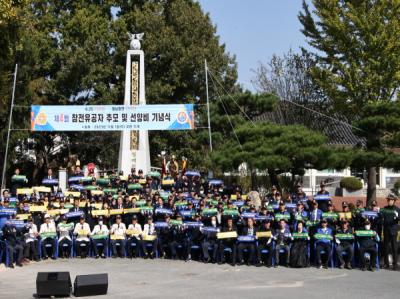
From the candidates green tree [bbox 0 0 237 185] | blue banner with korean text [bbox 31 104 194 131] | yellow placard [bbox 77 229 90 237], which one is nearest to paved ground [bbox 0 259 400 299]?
yellow placard [bbox 77 229 90 237]

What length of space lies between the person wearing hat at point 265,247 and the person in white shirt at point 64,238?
5155 mm

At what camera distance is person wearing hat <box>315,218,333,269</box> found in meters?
17.2

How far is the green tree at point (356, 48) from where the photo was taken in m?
29.3

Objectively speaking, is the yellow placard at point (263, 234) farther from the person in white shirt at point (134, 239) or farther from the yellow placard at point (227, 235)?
the person in white shirt at point (134, 239)

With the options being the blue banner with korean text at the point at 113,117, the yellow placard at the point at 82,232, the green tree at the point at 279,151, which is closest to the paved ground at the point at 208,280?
the yellow placard at the point at 82,232

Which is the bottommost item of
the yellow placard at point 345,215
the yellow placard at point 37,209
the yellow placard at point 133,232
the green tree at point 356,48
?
the yellow placard at point 133,232

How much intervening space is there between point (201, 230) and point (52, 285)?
249 inches

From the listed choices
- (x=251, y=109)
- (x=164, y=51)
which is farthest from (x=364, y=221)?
(x=164, y=51)

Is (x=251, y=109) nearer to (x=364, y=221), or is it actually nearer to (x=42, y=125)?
(x=42, y=125)

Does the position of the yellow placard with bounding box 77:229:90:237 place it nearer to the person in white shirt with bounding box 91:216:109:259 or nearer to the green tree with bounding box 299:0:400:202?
the person in white shirt with bounding box 91:216:109:259

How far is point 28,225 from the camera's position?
1828 cm

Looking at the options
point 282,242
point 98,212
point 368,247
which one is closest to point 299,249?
point 282,242

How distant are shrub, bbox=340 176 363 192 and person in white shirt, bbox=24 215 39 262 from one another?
2255 centimetres

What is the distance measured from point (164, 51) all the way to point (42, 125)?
1036cm
